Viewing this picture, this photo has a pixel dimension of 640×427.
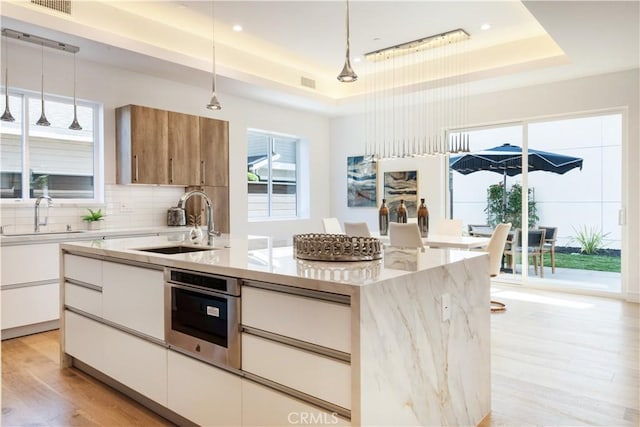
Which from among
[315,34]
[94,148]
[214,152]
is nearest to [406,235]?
[315,34]

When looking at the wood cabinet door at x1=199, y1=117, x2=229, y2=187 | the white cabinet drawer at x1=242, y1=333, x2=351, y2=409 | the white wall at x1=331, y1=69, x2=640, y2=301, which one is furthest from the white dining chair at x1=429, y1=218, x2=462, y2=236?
the white cabinet drawer at x1=242, y1=333, x2=351, y2=409

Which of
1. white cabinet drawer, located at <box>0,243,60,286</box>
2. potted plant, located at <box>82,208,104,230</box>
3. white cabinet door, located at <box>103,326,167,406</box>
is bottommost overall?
white cabinet door, located at <box>103,326,167,406</box>

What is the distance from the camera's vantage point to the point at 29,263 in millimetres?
3893

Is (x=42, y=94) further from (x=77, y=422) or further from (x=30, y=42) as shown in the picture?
(x=77, y=422)

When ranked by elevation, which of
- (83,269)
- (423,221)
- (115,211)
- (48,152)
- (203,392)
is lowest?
(203,392)

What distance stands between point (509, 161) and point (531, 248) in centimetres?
129

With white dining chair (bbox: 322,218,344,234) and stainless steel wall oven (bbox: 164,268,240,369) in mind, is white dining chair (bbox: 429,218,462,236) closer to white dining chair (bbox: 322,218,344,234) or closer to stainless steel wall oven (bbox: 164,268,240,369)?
white dining chair (bbox: 322,218,344,234)

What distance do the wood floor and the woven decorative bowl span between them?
1.17 m

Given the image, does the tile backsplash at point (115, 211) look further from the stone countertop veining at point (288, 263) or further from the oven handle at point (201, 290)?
the oven handle at point (201, 290)

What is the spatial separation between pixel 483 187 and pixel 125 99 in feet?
16.6

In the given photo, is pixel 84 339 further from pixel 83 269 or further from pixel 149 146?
pixel 149 146

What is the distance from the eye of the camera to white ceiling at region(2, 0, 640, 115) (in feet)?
12.7

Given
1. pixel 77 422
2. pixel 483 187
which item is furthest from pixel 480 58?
pixel 77 422

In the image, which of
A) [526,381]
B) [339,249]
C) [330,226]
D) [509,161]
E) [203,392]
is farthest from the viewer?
[509,161]
